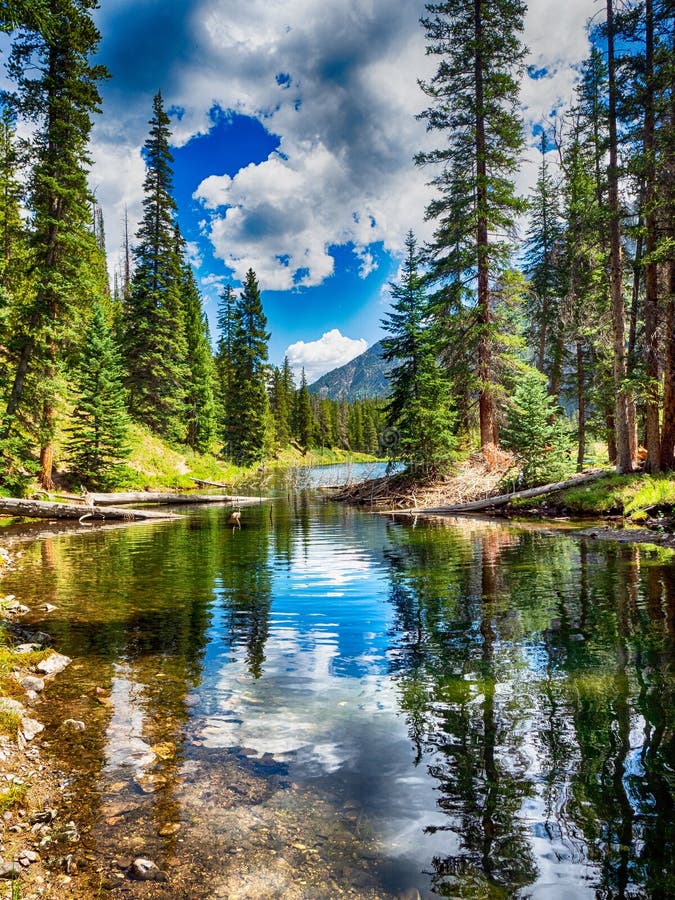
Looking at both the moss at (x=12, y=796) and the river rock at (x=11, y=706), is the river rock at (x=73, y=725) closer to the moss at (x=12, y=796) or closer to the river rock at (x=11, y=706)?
the river rock at (x=11, y=706)

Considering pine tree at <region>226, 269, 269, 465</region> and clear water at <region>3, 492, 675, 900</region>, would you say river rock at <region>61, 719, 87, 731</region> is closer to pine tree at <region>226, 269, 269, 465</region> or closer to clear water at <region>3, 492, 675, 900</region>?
clear water at <region>3, 492, 675, 900</region>

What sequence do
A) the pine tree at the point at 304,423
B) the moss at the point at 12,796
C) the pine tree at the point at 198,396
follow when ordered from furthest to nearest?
the pine tree at the point at 304,423 → the pine tree at the point at 198,396 → the moss at the point at 12,796

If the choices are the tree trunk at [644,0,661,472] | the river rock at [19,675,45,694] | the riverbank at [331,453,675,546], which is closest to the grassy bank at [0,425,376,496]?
the riverbank at [331,453,675,546]

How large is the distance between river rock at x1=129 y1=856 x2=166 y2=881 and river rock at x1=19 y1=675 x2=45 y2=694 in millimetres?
3012

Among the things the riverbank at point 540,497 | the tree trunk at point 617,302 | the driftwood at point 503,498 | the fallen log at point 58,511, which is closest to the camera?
the riverbank at point 540,497

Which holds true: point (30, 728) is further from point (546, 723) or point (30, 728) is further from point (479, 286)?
point (479, 286)

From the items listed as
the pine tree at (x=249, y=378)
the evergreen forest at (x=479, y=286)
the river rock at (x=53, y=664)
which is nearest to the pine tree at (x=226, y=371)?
the pine tree at (x=249, y=378)

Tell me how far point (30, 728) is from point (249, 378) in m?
53.7

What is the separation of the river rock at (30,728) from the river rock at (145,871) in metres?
1.97

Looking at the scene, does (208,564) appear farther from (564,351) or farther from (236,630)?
→ (564,351)

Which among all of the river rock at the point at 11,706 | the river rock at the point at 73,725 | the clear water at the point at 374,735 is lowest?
the clear water at the point at 374,735

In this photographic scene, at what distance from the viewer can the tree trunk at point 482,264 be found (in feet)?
77.1


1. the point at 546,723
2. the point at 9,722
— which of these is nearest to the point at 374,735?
the point at 546,723

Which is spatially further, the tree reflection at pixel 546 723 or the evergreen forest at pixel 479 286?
the evergreen forest at pixel 479 286
